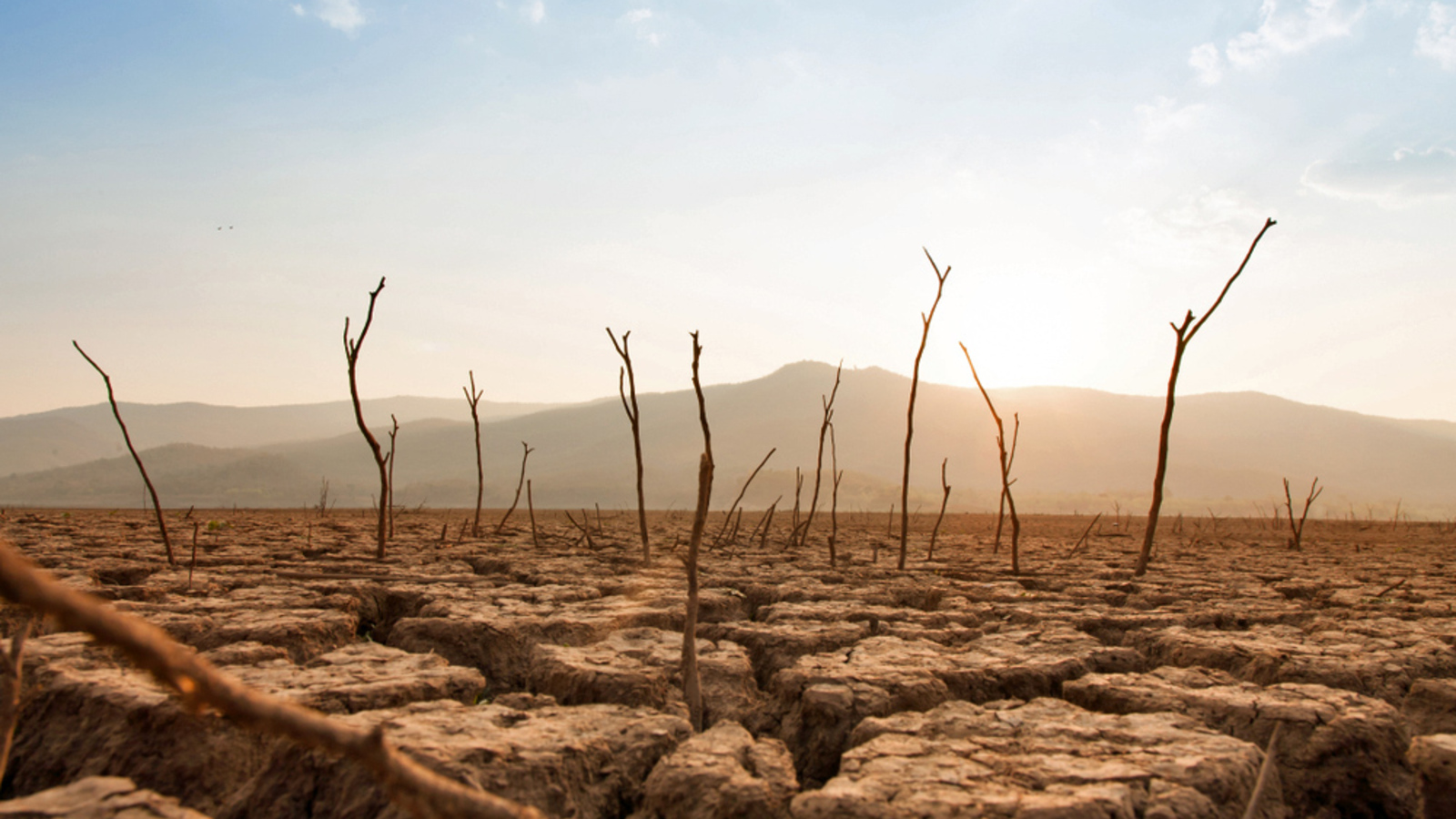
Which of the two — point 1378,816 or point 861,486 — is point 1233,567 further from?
point 861,486

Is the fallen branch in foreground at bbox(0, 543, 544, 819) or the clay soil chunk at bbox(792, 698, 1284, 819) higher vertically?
the fallen branch in foreground at bbox(0, 543, 544, 819)

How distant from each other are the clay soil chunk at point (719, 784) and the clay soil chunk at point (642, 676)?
17.0 inches

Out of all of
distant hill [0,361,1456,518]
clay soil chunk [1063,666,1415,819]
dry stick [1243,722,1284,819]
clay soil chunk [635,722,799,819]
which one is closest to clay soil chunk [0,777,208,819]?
clay soil chunk [635,722,799,819]

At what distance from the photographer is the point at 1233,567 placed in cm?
547

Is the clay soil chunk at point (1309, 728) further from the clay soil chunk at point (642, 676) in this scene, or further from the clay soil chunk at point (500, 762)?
the clay soil chunk at point (500, 762)

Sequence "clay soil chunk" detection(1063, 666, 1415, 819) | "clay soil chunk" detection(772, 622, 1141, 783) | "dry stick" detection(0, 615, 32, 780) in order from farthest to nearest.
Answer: "clay soil chunk" detection(772, 622, 1141, 783), "clay soil chunk" detection(1063, 666, 1415, 819), "dry stick" detection(0, 615, 32, 780)

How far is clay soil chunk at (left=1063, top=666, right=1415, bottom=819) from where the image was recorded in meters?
1.75

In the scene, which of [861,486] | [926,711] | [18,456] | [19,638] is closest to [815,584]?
[926,711]

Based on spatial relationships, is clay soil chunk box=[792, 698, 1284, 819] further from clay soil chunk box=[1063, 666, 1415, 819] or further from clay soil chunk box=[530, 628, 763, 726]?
clay soil chunk box=[530, 628, 763, 726]

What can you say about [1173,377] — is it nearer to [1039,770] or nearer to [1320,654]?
[1320,654]

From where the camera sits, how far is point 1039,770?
1.58 metres

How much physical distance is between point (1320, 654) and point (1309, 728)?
35.9 inches

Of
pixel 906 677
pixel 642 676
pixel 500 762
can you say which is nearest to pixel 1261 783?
pixel 906 677

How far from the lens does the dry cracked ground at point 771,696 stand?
151cm
